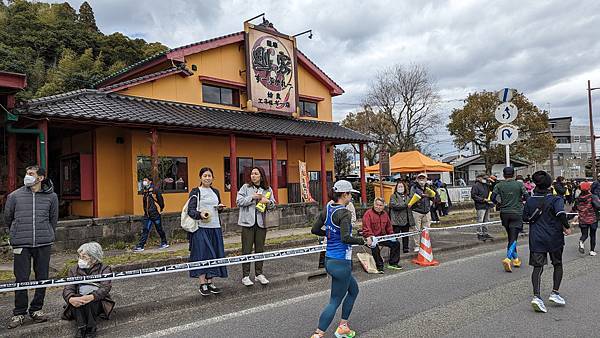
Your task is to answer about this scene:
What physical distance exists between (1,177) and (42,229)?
10032mm

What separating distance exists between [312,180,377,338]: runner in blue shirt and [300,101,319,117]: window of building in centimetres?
1534

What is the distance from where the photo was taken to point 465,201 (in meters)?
24.1

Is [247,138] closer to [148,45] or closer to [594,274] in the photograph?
[594,274]

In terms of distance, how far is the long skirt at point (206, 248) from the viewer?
6.02 meters

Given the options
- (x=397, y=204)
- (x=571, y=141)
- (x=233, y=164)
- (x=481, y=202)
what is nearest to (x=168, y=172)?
(x=233, y=164)

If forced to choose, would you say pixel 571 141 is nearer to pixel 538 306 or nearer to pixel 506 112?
pixel 506 112

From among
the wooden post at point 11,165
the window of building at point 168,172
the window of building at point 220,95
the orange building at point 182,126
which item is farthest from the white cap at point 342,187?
the window of building at point 220,95

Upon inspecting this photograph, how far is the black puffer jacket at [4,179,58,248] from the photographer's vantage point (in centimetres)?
495

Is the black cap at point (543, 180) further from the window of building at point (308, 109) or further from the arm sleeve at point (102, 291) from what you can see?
the window of building at point (308, 109)

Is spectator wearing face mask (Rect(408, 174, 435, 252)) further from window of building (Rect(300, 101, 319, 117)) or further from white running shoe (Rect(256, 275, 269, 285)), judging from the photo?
window of building (Rect(300, 101, 319, 117))

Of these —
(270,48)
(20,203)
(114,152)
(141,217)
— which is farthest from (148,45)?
(20,203)

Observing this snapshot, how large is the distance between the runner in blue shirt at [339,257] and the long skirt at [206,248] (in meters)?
2.30

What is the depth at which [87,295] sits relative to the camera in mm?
4586

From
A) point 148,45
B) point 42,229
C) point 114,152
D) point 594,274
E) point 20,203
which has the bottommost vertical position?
point 594,274
